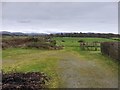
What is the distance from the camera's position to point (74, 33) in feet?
348

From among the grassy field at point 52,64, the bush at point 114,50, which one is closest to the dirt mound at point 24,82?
the grassy field at point 52,64

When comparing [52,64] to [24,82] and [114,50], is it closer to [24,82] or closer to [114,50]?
[114,50]

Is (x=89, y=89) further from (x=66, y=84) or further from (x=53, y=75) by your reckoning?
(x=53, y=75)

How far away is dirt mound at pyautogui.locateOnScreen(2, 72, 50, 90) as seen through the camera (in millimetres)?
11195

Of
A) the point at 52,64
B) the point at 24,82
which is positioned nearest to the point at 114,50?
the point at 52,64

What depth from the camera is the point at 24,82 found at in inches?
480

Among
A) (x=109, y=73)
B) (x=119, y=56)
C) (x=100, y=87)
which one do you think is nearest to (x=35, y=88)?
(x=100, y=87)

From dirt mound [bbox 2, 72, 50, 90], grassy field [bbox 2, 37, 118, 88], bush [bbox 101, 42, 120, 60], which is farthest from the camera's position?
bush [bbox 101, 42, 120, 60]

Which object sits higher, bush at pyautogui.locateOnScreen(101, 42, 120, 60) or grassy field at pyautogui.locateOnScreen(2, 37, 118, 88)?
bush at pyautogui.locateOnScreen(101, 42, 120, 60)

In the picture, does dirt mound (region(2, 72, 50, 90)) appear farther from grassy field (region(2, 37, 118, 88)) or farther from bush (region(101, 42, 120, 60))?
bush (region(101, 42, 120, 60))

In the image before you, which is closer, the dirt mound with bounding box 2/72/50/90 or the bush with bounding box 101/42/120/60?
the dirt mound with bounding box 2/72/50/90

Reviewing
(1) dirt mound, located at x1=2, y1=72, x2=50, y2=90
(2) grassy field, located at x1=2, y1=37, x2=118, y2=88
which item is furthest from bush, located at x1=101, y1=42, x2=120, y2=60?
(1) dirt mound, located at x1=2, y1=72, x2=50, y2=90

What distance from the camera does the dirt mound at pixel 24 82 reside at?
11195 millimetres

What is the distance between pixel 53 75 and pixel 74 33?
3614 inches
